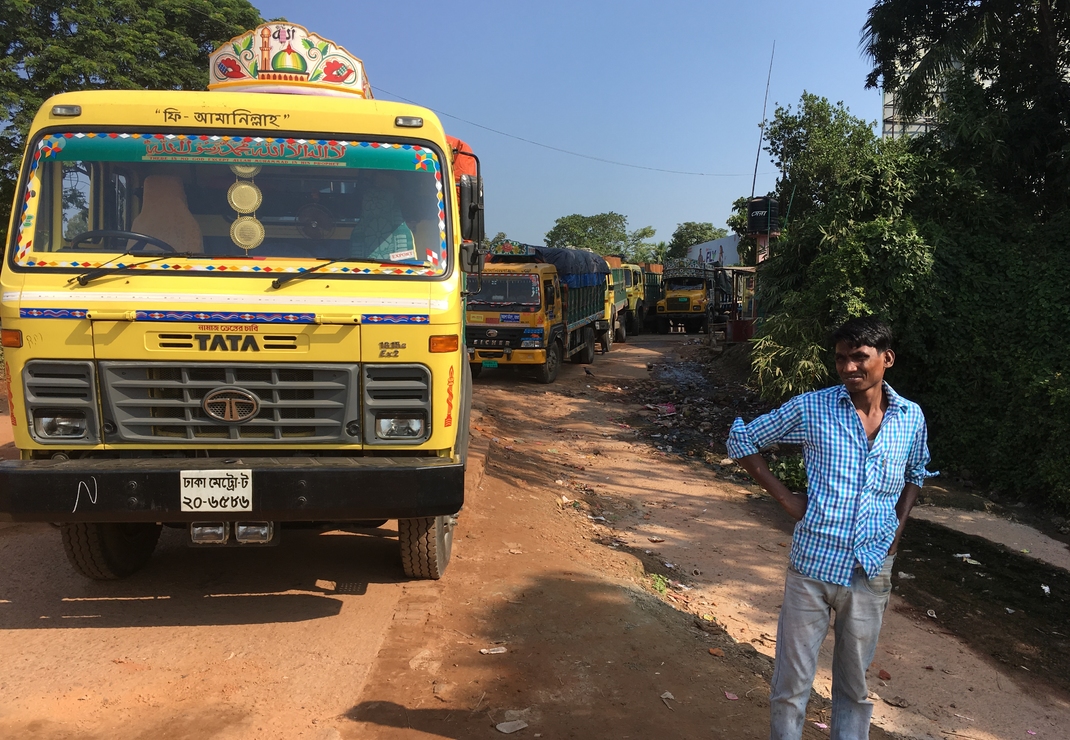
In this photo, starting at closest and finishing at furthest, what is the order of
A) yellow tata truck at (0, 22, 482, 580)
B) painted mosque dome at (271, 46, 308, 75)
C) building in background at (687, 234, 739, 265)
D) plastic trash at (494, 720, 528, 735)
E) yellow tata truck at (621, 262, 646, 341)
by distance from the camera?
plastic trash at (494, 720, 528, 735), yellow tata truck at (0, 22, 482, 580), painted mosque dome at (271, 46, 308, 75), yellow tata truck at (621, 262, 646, 341), building in background at (687, 234, 739, 265)

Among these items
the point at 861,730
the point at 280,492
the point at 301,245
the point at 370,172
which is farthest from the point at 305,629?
the point at 861,730

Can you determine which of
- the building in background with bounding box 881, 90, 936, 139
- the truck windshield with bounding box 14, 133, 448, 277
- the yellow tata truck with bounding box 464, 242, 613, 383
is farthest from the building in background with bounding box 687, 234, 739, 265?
the truck windshield with bounding box 14, 133, 448, 277

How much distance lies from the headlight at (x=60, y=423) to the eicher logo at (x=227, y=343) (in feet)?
2.22

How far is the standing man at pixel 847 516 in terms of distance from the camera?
2.59 metres

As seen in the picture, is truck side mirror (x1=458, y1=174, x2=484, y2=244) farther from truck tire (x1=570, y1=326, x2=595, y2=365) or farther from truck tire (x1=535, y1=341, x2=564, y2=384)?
truck tire (x1=570, y1=326, x2=595, y2=365)

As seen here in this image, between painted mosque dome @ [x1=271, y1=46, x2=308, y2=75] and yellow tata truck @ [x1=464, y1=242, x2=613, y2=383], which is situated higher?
painted mosque dome @ [x1=271, y1=46, x2=308, y2=75]

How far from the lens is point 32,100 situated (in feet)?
48.9

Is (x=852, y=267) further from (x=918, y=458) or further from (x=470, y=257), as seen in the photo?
(x=918, y=458)

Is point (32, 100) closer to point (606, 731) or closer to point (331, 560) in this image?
point (331, 560)

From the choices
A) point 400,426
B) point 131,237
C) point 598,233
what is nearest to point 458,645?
point 400,426

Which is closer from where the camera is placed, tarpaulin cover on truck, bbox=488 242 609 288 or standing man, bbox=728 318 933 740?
standing man, bbox=728 318 933 740

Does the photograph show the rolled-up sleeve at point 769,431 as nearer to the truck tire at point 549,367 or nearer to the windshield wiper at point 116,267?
the windshield wiper at point 116,267

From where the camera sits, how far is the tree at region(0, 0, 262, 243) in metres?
14.8

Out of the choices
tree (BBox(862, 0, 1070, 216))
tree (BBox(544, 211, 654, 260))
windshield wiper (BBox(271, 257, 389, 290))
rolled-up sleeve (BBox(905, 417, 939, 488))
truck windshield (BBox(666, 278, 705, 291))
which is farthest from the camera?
tree (BBox(544, 211, 654, 260))
